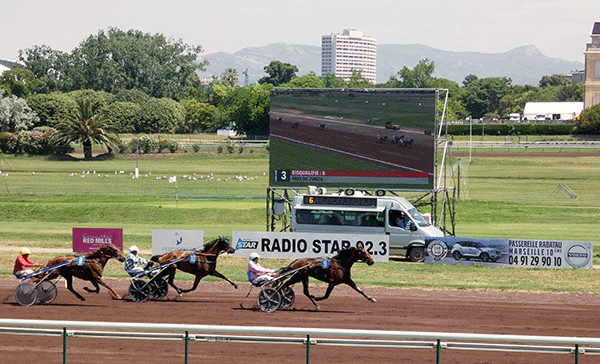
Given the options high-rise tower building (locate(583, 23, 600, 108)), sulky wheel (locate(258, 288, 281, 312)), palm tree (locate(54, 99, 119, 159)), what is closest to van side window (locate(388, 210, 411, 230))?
sulky wheel (locate(258, 288, 281, 312))

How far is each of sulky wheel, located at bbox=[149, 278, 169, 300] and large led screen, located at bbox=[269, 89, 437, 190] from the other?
39.2 ft

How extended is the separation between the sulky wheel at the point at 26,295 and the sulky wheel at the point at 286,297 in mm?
6126

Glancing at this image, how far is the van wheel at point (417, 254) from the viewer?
2617 cm

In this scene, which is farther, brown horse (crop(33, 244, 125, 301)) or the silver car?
the silver car

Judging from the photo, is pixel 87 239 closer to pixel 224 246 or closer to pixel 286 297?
pixel 224 246

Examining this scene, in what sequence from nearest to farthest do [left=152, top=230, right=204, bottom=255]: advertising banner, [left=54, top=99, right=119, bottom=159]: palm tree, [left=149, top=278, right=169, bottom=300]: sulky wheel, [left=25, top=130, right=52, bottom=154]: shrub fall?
[left=149, top=278, right=169, bottom=300]: sulky wheel, [left=152, top=230, right=204, bottom=255]: advertising banner, [left=54, top=99, right=119, bottom=159]: palm tree, [left=25, top=130, right=52, bottom=154]: shrub

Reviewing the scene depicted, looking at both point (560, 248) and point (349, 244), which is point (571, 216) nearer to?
point (560, 248)

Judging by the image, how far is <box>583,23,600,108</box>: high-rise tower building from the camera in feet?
355

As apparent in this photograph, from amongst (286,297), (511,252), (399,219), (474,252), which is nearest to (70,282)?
(286,297)

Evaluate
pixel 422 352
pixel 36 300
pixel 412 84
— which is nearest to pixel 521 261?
pixel 422 352

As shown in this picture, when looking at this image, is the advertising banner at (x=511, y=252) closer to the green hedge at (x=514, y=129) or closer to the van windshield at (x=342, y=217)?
the van windshield at (x=342, y=217)

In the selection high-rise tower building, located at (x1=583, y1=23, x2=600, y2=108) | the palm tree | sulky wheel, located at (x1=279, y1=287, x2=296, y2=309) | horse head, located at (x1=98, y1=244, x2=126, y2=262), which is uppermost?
high-rise tower building, located at (x1=583, y1=23, x2=600, y2=108)

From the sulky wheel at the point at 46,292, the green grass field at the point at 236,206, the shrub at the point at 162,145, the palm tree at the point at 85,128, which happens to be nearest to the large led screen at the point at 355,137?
the green grass field at the point at 236,206

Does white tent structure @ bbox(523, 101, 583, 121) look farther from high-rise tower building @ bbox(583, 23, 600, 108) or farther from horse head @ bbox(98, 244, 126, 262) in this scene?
horse head @ bbox(98, 244, 126, 262)
